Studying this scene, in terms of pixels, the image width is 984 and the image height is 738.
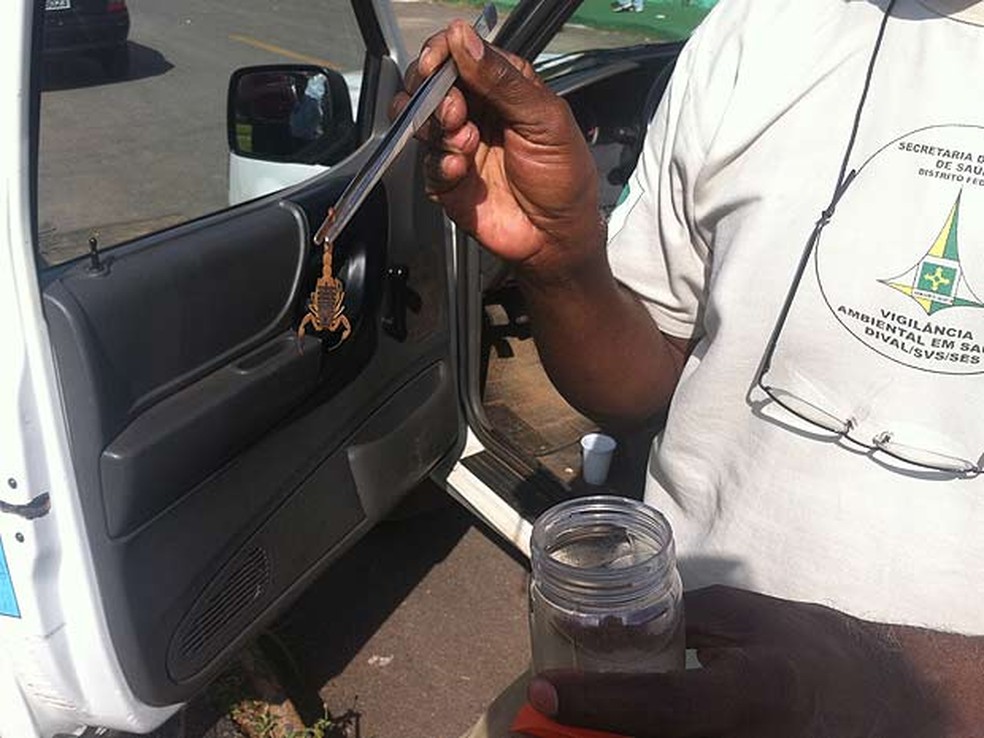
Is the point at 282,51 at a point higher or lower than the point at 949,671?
higher

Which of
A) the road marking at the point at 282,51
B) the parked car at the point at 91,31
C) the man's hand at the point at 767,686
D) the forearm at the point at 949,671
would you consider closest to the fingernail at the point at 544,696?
the man's hand at the point at 767,686

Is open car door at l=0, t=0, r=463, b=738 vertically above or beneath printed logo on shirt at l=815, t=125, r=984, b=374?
beneath

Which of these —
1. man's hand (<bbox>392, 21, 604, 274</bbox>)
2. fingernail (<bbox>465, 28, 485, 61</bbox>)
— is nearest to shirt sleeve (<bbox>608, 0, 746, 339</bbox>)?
man's hand (<bbox>392, 21, 604, 274</bbox>)

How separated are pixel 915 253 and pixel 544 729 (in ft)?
2.30

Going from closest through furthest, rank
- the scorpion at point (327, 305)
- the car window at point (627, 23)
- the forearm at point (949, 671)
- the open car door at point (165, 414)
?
the forearm at point (949, 671)
the open car door at point (165, 414)
the scorpion at point (327, 305)
the car window at point (627, 23)

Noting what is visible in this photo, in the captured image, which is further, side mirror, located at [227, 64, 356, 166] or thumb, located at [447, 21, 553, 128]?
side mirror, located at [227, 64, 356, 166]

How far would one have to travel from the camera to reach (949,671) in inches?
36.7

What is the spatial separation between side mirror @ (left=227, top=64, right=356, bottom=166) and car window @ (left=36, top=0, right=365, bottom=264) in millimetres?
24

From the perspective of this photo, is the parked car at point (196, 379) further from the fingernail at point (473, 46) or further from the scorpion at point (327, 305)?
the fingernail at point (473, 46)

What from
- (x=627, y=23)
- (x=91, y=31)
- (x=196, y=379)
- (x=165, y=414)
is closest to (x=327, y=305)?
(x=196, y=379)

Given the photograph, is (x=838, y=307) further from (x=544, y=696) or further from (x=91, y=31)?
(x=91, y=31)

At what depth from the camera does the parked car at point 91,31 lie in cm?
162

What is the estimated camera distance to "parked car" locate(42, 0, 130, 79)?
1.62 meters

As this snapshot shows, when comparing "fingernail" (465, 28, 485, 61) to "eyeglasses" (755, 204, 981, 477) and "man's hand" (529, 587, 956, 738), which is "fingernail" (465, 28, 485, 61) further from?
"man's hand" (529, 587, 956, 738)
